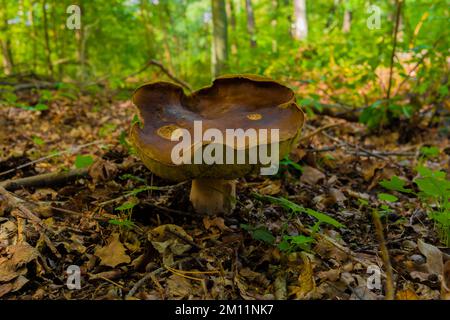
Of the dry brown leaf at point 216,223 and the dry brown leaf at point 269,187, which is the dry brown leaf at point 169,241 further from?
the dry brown leaf at point 269,187

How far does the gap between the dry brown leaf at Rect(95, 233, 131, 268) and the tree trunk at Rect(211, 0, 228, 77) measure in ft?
23.2

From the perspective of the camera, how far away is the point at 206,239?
2303 millimetres

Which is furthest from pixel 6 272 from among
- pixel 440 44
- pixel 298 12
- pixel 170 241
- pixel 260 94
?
Answer: pixel 298 12

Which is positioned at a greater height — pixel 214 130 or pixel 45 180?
pixel 214 130

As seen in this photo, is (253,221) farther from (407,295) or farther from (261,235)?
(407,295)

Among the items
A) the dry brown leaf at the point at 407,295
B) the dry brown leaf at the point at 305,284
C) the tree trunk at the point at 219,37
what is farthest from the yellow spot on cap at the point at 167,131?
the tree trunk at the point at 219,37

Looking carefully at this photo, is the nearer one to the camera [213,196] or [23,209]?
[23,209]

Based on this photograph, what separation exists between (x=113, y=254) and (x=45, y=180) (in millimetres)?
1316

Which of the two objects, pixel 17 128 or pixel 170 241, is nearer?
pixel 170 241

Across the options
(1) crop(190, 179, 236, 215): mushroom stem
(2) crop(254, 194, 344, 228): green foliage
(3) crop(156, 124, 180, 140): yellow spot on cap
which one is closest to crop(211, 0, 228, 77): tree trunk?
(1) crop(190, 179, 236, 215): mushroom stem

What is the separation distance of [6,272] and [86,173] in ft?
4.47

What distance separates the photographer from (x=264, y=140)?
2002mm

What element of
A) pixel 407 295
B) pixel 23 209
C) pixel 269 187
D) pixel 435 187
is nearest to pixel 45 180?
pixel 23 209
